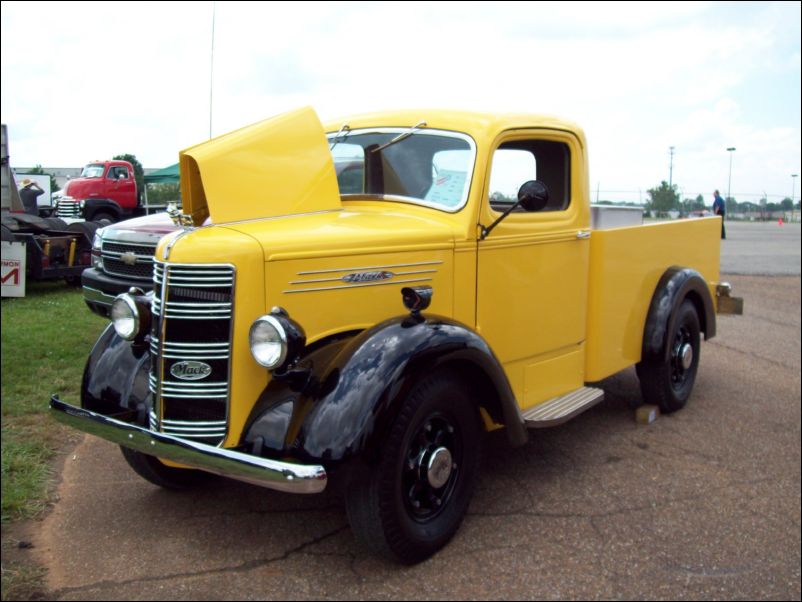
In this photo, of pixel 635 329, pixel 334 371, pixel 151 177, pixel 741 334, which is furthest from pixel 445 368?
pixel 741 334

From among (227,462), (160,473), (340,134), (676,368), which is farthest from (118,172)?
(676,368)

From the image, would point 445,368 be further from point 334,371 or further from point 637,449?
point 637,449

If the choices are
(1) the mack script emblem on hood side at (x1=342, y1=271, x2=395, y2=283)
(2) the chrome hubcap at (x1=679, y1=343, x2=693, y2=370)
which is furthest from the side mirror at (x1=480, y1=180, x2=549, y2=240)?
(2) the chrome hubcap at (x1=679, y1=343, x2=693, y2=370)

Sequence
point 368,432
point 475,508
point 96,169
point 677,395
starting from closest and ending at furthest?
point 96,169, point 368,432, point 475,508, point 677,395

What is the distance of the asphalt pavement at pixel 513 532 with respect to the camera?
283cm

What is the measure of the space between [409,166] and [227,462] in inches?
80.1

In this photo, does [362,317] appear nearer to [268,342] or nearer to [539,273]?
[268,342]

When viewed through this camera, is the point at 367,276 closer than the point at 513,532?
Yes

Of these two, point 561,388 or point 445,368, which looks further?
point 561,388

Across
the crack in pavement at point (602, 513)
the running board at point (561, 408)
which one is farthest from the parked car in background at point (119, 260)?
the running board at point (561, 408)

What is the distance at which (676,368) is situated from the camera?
5438 millimetres

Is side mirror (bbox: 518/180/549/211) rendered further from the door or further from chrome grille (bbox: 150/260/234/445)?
chrome grille (bbox: 150/260/234/445)

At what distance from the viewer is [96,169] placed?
1.76 metres

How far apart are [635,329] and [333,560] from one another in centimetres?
288
